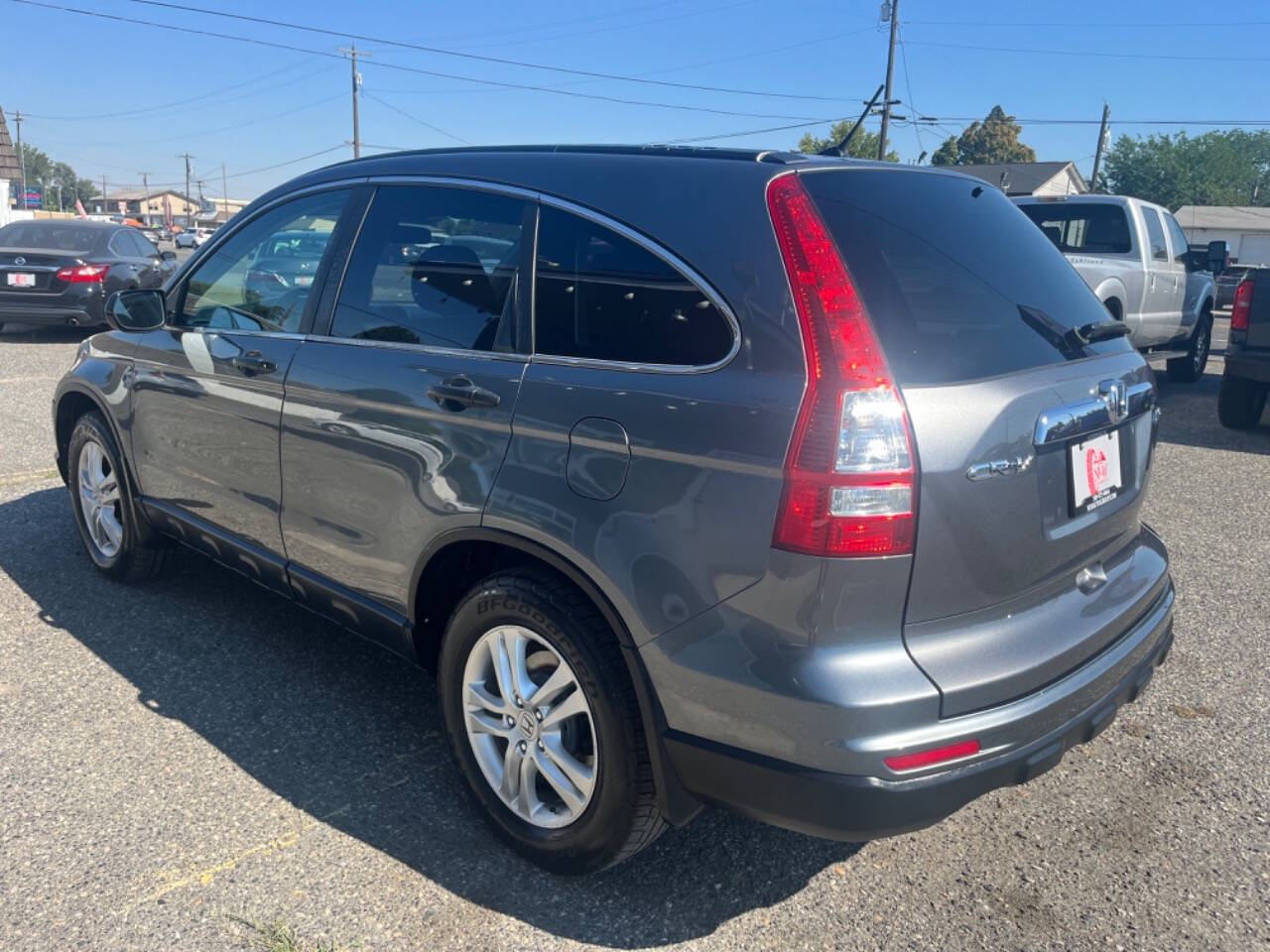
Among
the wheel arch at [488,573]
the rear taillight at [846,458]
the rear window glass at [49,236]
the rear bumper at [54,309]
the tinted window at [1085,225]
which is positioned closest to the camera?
the rear taillight at [846,458]

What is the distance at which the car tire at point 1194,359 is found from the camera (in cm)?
1227

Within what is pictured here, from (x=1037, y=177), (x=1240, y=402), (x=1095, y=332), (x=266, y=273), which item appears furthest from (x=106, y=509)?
(x=1037, y=177)

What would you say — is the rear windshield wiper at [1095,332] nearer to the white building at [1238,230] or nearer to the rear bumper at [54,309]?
the rear bumper at [54,309]

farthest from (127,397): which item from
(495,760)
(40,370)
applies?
(40,370)

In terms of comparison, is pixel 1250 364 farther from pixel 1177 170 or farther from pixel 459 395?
pixel 1177 170

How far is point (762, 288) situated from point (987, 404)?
1.78 feet

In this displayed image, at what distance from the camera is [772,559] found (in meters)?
2.07

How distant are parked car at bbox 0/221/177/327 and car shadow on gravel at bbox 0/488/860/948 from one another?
8.78 m

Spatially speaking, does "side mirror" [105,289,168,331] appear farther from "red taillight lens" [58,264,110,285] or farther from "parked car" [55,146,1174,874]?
"red taillight lens" [58,264,110,285]

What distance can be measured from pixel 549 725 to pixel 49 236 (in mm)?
13749

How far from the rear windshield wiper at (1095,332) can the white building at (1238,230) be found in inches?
3043

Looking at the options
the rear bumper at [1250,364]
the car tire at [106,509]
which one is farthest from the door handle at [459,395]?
the rear bumper at [1250,364]

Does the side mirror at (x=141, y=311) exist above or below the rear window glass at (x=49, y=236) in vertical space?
below

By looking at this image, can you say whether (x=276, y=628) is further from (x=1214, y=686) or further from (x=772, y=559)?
(x=1214, y=686)
